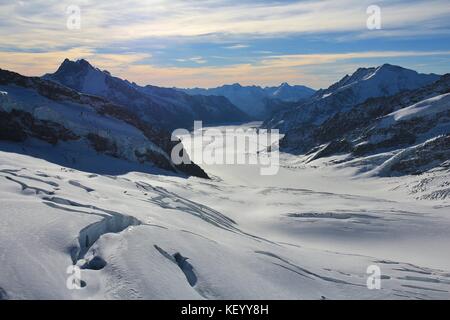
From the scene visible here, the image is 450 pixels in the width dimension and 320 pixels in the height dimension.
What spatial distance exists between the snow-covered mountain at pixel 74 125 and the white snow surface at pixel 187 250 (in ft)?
62.0

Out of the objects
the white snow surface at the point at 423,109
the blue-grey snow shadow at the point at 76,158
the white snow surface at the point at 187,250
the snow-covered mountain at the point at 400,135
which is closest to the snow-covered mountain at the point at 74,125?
the blue-grey snow shadow at the point at 76,158

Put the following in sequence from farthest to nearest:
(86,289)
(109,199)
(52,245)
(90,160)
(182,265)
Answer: (90,160) → (109,199) → (182,265) → (52,245) → (86,289)

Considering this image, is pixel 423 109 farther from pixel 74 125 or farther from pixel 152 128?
pixel 74 125

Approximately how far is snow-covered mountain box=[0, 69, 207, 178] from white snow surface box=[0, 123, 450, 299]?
743 inches

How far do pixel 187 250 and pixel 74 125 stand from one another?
45193 millimetres

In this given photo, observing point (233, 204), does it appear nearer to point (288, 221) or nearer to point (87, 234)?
point (288, 221)

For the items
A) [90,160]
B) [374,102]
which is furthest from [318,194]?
[374,102]

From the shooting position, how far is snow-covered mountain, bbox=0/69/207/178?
55.7 meters

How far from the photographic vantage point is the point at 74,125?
2360 inches

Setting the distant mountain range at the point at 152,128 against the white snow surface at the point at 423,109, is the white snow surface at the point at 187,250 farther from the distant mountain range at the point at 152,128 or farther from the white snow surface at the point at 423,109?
the white snow surface at the point at 423,109

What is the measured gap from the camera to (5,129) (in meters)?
52.0

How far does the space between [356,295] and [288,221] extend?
2124 centimetres

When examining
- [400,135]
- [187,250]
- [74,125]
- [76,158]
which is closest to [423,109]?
[400,135]

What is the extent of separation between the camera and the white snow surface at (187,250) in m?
14.7
